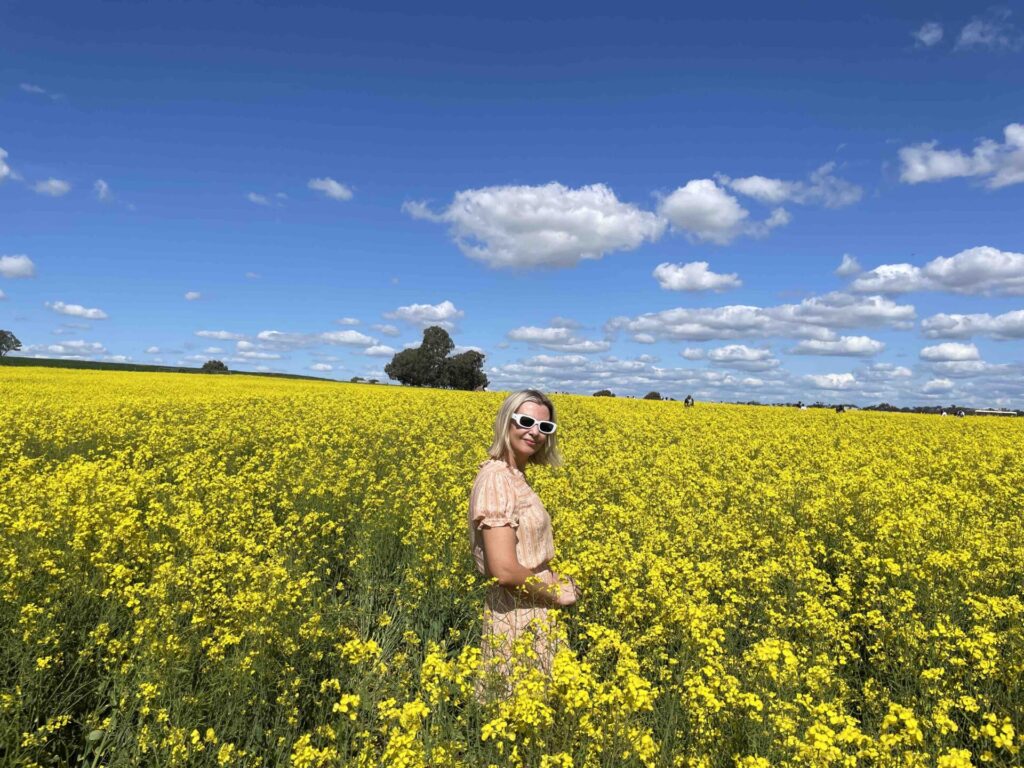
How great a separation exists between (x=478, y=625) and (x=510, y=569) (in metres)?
1.91

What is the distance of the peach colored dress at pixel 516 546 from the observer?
11.4ft

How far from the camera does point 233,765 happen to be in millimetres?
3430

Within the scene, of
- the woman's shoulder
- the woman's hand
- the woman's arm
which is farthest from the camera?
the woman's shoulder

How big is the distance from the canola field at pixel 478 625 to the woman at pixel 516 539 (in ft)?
0.72

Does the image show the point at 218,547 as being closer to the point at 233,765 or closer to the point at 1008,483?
the point at 233,765

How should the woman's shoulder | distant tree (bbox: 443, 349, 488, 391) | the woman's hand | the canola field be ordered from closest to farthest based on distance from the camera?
the canola field
the woman's hand
the woman's shoulder
distant tree (bbox: 443, 349, 488, 391)

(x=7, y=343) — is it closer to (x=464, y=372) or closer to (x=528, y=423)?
(x=464, y=372)

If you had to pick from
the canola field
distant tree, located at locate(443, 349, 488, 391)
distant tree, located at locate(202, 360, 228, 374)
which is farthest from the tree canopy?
the canola field

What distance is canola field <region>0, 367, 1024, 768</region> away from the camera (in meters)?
2.96

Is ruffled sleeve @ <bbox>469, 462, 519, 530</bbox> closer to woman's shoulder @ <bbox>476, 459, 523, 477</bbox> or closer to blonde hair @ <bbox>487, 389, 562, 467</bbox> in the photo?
woman's shoulder @ <bbox>476, 459, 523, 477</bbox>

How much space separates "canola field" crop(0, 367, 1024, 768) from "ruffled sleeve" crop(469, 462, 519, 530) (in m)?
0.60

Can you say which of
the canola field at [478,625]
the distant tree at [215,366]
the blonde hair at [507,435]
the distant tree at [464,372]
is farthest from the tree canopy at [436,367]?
the blonde hair at [507,435]

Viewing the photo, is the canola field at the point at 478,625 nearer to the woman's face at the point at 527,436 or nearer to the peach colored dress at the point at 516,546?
the peach colored dress at the point at 516,546

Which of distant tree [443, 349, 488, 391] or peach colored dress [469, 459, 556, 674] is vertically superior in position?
distant tree [443, 349, 488, 391]
